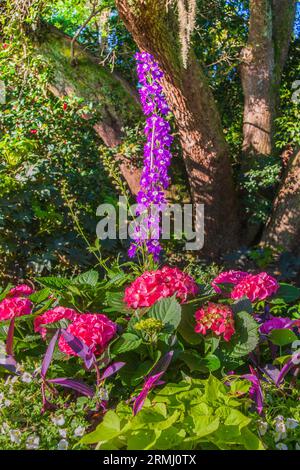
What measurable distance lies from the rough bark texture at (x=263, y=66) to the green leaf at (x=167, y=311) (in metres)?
3.42

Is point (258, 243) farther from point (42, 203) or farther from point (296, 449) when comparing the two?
point (296, 449)

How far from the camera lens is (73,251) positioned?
4234 mm

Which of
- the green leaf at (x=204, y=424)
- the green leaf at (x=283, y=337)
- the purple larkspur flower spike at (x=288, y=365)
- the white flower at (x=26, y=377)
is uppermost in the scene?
the green leaf at (x=283, y=337)

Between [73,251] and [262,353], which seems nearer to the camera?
[262,353]

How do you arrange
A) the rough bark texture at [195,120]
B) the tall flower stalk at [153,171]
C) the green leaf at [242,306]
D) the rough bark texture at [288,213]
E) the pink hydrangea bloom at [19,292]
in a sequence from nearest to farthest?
the green leaf at [242,306], the pink hydrangea bloom at [19,292], the tall flower stalk at [153,171], the rough bark texture at [195,120], the rough bark texture at [288,213]

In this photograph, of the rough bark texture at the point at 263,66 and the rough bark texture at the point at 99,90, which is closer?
the rough bark texture at the point at 263,66

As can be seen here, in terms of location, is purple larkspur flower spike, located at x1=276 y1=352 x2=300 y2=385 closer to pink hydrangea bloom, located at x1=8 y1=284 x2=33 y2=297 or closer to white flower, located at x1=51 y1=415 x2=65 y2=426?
white flower, located at x1=51 y1=415 x2=65 y2=426

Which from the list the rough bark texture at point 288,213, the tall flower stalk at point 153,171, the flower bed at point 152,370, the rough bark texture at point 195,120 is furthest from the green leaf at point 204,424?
the rough bark texture at point 288,213

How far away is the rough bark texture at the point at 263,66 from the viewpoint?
4.78 metres

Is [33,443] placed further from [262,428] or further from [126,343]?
[262,428]

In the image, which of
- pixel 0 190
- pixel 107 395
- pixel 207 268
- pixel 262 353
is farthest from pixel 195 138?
pixel 107 395

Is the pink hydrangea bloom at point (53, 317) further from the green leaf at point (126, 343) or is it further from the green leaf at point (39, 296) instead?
the green leaf at point (39, 296)

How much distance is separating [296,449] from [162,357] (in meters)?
0.43

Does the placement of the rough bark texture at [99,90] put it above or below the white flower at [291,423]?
above
